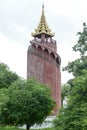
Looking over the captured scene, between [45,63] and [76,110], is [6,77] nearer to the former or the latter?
[45,63]

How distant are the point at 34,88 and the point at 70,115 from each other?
13.8 meters

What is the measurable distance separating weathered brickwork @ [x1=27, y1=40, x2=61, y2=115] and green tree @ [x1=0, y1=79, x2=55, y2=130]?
10.8 m

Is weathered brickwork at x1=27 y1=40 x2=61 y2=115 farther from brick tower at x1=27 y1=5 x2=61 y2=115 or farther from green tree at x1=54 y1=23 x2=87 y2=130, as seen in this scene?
green tree at x1=54 y1=23 x2=87 y2=130

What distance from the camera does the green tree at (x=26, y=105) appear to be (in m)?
26.2

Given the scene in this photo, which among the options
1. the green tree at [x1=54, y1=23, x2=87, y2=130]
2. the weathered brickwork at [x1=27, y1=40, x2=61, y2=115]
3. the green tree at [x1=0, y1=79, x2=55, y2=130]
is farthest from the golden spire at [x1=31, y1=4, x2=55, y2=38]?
the green tree at [x1=54, y1=23, x2=87, y2=130]

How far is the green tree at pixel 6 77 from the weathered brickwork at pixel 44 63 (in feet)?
7.54

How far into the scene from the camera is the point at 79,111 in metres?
13.6

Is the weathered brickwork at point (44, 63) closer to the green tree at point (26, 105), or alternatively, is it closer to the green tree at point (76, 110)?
the green tree at point (26, 105)

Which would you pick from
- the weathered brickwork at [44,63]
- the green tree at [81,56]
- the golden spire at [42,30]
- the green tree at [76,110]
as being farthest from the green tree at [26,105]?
the golden spire at [42,30]

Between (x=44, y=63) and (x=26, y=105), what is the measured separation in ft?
41.3

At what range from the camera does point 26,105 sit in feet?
86.4

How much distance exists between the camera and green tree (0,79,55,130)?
26203mm

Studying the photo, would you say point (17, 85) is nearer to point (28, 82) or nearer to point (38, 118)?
point (28, 82)

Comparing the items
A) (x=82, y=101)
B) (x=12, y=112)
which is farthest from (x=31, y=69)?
(x=82, y=101)
